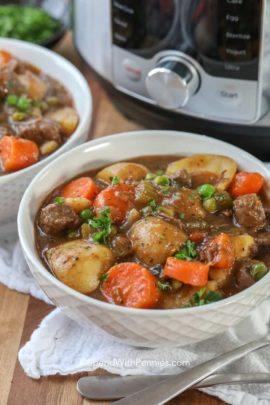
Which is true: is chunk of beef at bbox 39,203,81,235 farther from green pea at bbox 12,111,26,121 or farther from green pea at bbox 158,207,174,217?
green pea at bbox 12,111,26,121

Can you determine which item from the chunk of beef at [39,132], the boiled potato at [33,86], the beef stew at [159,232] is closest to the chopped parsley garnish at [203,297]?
the beef stew at [159,232]

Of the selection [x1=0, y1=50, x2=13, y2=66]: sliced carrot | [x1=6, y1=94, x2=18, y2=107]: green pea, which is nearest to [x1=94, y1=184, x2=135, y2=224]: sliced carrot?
[x1=6, y1=94, x2=18, y2=107]: green pea

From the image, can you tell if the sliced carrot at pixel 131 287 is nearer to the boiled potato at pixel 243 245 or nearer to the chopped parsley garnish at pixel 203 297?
the chopped parsley garnish at pixel 203 297

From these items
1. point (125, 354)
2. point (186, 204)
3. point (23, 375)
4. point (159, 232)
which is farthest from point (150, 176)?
point (23, 375)

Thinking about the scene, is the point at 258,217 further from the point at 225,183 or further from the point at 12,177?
the point at 12,177

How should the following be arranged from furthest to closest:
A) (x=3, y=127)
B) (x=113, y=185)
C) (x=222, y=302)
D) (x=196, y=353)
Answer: (x=3, y=127)
(x=113, y=185)
(x=196, y=353)
(x=222, y=302)

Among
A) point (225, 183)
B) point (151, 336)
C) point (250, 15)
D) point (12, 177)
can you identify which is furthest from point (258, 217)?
point (12, 177)
